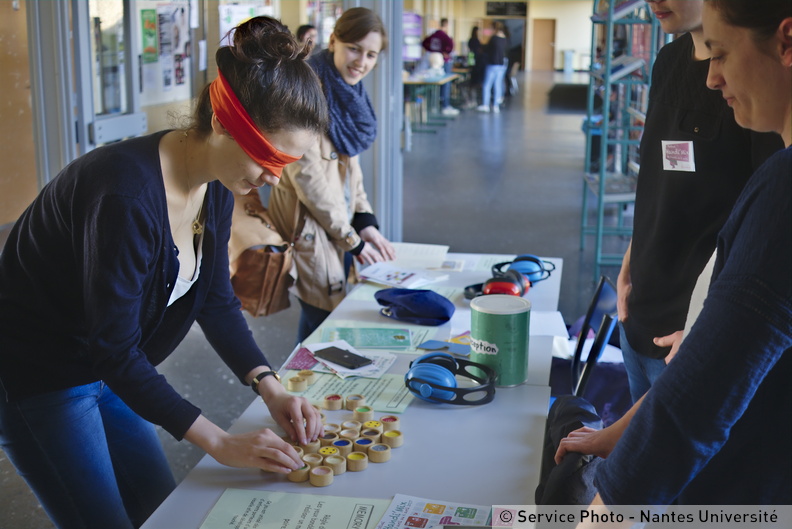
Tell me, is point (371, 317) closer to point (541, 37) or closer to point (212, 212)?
point (212, 212)

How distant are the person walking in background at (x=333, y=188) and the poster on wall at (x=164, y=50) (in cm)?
120

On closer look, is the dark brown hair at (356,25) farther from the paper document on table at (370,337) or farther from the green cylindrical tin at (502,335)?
the green cylindrical tin at (502,335)

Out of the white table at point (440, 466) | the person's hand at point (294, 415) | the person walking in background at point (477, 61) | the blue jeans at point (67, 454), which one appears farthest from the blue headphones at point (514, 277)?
the person walking in background at point (477, 61)

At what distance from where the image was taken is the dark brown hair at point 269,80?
1.31 meters

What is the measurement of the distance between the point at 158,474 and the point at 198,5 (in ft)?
9.21

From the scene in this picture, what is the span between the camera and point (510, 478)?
1.37 metres

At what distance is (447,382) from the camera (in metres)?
1.65

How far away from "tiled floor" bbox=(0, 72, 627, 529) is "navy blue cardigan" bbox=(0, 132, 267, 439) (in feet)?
4.42

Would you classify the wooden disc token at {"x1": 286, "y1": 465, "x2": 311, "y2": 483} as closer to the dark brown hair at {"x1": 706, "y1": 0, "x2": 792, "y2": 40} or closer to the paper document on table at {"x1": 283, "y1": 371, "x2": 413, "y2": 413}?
the paper document on table at {"x1": 283, "y1": 371, "x2": 413, "y2": 413}

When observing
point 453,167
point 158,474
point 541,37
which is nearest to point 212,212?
point 158,474

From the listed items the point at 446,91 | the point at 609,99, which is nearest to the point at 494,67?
the point at 446,91

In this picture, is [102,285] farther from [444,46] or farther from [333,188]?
[444,46]

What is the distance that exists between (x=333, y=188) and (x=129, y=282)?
150cm

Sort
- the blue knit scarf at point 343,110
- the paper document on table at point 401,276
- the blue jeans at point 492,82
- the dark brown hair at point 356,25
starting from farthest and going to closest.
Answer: the blue jeans at point 492,82
the blue knit scarf at point 343,110
the dark brown hair at point 356,25
the paper document on table at point 401,276
